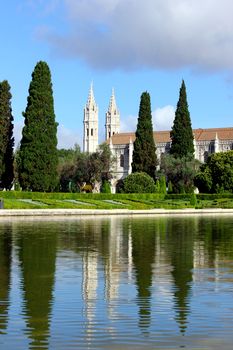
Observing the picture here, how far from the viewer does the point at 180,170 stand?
2953 inches

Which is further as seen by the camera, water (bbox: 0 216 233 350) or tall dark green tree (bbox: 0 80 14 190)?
tall dark green tree (bbox: 0 80 14 190)

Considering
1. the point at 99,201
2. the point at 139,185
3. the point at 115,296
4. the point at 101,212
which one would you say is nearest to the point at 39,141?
the point at 99,201

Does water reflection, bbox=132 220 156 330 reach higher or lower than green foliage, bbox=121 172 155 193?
lower

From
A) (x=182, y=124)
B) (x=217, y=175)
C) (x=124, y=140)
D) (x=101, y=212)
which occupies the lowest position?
(x=101, y=212)

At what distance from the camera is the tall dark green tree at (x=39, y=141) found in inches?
1953

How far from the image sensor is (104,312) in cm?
906

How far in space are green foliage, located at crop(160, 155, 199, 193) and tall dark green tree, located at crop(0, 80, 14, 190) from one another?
85.3ft

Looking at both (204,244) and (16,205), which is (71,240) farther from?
(16,205)

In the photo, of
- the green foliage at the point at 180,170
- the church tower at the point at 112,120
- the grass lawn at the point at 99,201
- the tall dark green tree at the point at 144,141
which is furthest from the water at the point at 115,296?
the church tower at the point at 112,120

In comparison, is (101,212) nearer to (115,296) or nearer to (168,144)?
(115,296)

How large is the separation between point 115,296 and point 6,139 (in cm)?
4120

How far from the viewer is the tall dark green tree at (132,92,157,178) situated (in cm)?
6644

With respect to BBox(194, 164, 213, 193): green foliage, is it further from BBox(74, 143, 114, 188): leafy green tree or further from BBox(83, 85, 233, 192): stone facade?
BBox(83, 85, 233, 192): stone facade

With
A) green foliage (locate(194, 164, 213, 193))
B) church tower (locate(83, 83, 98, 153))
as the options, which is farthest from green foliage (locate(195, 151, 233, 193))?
church tower (locate(83, 83, 98, 153))
